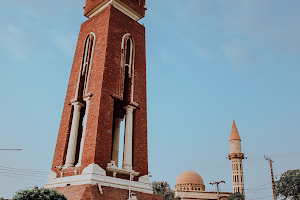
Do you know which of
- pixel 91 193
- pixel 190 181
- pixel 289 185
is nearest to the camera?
pixel 91 193

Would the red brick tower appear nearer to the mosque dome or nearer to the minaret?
the minaret

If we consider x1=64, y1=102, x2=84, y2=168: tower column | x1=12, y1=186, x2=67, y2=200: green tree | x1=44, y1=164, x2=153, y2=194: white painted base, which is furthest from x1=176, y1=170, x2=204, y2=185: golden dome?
x1=12, y1=186, x2=67, y2=200: green tree

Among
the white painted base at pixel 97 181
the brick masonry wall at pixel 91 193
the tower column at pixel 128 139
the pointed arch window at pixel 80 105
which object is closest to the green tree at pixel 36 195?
the brick masonry wall at pixel 91 193

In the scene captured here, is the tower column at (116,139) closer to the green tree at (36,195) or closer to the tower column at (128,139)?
the tower column at (128,139)

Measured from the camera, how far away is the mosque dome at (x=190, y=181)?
65.1 meters

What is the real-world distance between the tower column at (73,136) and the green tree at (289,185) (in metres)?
47.4

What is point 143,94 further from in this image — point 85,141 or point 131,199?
point 131,199

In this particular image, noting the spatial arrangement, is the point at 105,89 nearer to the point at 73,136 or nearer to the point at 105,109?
the point at 105,109

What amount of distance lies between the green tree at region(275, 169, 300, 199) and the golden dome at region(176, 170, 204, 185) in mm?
20640

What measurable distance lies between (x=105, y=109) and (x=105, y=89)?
1.08 m

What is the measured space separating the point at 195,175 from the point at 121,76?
5816 cm

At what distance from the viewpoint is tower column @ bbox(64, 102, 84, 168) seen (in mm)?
13531

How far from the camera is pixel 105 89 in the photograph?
Result: 1370cm

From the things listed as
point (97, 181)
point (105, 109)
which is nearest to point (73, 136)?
point (105, 109)
